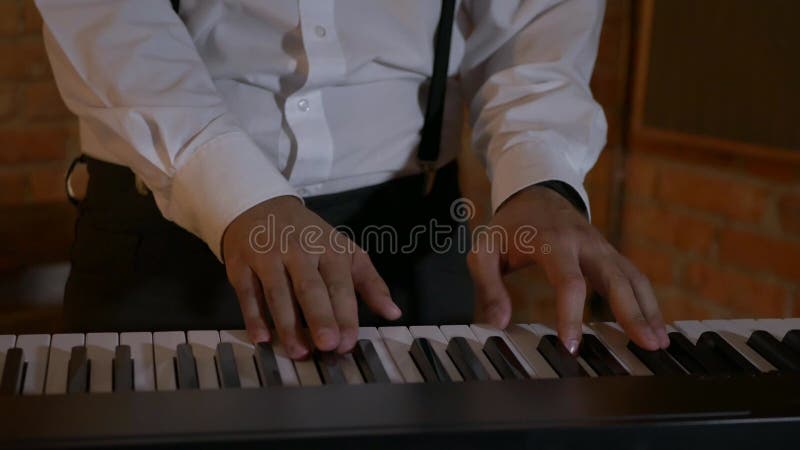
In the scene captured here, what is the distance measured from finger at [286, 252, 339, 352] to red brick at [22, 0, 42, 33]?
1.21m

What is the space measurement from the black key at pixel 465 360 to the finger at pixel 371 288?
69 millimetres

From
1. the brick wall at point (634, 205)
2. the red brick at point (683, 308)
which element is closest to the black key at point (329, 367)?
the brick wall at point (634, 205)

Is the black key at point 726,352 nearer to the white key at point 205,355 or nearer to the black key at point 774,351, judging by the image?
the black key at point 774,351

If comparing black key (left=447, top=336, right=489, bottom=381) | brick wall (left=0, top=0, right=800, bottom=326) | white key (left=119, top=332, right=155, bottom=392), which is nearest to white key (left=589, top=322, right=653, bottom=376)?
black key (left=447, top=336, right=489, bottom=381)

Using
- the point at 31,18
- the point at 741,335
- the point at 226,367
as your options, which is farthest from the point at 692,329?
the point at 31,18

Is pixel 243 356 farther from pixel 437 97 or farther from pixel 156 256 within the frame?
pixel 437 97

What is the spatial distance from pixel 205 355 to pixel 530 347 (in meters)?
0.23

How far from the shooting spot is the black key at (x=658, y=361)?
2.13 ft

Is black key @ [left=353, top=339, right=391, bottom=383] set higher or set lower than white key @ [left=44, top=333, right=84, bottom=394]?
lower

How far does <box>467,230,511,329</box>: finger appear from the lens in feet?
2.56

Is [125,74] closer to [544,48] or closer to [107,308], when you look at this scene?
[107,308]

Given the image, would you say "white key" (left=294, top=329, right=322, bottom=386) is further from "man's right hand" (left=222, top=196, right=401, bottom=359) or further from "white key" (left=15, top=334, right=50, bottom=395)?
"white key" (left=15, top=334, right=50, bottom=395)

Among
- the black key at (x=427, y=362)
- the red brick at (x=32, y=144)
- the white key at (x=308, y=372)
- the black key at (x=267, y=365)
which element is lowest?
the red brick at (x=32, y=144)

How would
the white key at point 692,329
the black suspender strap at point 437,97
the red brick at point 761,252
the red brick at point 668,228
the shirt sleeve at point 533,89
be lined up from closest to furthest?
the white key at point 692,329 → the shirt sleeve at point 533,89 → the black suspender strap at point 437,97 → the red brick at point 761,252 → the red brick at point 668,228
